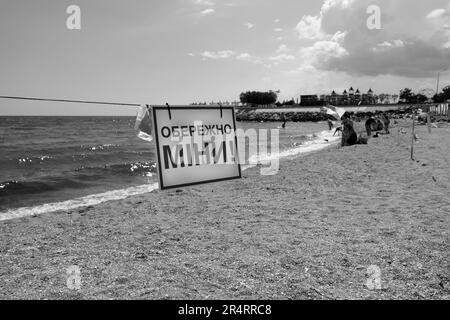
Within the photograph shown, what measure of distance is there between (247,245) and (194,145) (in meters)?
3.47

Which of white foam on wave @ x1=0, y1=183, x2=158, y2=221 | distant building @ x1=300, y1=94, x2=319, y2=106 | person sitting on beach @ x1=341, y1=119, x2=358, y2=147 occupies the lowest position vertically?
white foam on wave @ x1=0, y1=183, x2=158, y2=221

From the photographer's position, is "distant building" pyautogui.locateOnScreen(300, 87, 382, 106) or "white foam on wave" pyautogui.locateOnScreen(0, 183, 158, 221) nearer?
"white foam on wave" pyautogui.locateOnScreen(0, 183, 158, 221)

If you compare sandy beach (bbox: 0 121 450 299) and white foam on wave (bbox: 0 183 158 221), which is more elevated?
sandy beach (bbox: 0 121 450 299)

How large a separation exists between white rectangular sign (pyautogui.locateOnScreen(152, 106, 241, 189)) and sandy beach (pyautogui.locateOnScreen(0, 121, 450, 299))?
202 centimetres

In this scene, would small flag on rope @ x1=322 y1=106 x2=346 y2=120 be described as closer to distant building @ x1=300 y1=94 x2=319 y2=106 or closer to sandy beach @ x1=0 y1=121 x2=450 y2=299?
sandy beach @ x1=0 y1=121 x2=450 y2=299

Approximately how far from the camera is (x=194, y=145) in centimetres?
270

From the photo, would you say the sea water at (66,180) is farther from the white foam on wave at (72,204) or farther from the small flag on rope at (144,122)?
the small flag on rope at (144,122)

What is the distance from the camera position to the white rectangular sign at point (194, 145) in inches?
99.5

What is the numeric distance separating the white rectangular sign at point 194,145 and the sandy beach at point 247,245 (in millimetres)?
2017

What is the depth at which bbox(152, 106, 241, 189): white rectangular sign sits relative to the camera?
253 cm

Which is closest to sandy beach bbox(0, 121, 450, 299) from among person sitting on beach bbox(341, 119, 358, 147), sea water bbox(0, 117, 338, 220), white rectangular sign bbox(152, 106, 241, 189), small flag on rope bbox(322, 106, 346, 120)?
white rectangular sign bbox(152, 106, 241, 189)

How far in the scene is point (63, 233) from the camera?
7297 mm

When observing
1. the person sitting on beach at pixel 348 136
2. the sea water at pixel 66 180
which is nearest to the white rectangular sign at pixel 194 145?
the sea water at pixel 66 180
